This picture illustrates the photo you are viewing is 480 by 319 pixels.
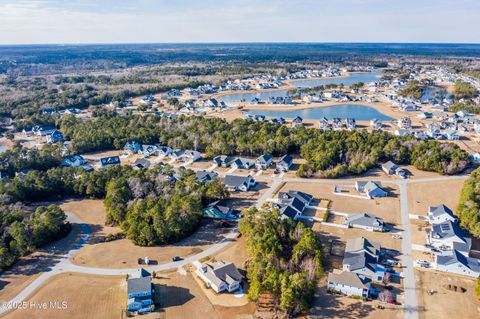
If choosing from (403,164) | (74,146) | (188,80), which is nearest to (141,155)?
(74,146)

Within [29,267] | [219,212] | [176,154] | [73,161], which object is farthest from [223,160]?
[29,267]

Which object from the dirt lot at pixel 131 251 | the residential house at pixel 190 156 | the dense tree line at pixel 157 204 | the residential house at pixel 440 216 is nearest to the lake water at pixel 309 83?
the residential house at pixel 190 156

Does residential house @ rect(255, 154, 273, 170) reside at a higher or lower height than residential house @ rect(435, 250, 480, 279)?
higher

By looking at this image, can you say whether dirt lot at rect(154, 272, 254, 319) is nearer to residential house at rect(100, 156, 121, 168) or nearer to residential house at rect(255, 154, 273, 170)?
residential house at rect(255, 154, 273, 170)

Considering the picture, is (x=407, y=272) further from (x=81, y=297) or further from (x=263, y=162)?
(x=263, y=162)

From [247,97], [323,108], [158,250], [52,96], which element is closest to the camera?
[158,250]

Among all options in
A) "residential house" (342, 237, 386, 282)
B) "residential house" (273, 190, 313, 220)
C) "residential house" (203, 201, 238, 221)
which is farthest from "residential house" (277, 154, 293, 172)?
"residential house" (342, 237, 386, 282)

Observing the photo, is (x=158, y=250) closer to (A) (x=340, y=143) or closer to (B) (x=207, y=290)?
(B) (x=207, y=290)
